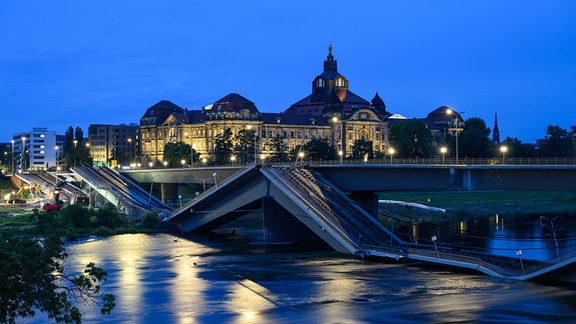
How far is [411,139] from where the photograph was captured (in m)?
172

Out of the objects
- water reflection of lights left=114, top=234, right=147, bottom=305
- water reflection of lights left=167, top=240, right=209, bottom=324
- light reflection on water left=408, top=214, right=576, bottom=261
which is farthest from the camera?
light reflection on water left=408, top=214, right=576, bottom=261

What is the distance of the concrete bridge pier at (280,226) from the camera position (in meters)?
83.0

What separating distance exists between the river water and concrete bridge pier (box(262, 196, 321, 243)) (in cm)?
831

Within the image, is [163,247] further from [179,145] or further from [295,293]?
[179,145]

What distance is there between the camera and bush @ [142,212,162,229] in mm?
101287

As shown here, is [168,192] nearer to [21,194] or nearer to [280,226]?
[21,194]

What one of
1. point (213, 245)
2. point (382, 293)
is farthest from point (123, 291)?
point (213, 245)

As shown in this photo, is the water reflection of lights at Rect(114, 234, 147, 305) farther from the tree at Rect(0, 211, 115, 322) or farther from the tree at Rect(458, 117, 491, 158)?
the tree at Rect(458, 117, 491, 158)

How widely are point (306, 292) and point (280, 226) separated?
30773mm

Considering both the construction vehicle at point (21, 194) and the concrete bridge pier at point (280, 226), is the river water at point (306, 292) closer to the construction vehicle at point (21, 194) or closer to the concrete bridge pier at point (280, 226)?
the concrete bridge pier at point (280, 226)

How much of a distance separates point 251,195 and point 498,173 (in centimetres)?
2801

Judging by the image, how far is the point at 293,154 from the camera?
192 m

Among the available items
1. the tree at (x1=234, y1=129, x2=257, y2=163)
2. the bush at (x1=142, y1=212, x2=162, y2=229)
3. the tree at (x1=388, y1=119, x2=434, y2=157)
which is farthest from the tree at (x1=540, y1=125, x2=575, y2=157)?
the bush at (x1=142, y1=212, x2=162, y2=229)

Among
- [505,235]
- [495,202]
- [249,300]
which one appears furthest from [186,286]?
[495,202]
